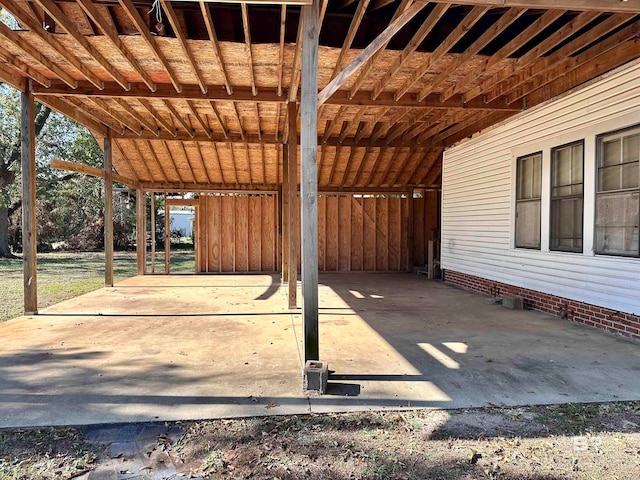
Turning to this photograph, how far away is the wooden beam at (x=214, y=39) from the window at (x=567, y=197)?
4968mm

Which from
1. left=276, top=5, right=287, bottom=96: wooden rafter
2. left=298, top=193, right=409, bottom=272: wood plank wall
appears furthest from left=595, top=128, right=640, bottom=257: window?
left=298, top=193, right=409, bottom=272: wood plank wall

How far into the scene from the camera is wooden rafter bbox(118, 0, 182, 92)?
3779mm

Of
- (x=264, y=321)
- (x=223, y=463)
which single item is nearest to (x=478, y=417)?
(x=223, y=463)

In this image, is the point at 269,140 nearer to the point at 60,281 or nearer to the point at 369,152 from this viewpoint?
the point at 369,152

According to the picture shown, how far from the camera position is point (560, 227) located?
586cm

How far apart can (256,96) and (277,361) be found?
4331 mm

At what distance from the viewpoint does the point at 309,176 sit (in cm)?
328

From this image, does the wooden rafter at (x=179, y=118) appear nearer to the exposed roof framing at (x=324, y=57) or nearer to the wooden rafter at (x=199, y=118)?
the exposed roof framing at (x=324, y=57)

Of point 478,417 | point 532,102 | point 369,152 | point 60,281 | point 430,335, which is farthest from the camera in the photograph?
point 369,152

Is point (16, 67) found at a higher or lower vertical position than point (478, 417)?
higher

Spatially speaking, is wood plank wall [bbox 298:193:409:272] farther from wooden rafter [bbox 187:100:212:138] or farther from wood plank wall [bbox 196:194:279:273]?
wooden rafter [bbox 187:100:212:138]

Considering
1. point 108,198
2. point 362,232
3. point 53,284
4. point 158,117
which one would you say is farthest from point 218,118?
point 362,232

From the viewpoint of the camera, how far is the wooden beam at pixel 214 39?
12.7ft

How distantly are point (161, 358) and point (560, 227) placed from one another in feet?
18.8
